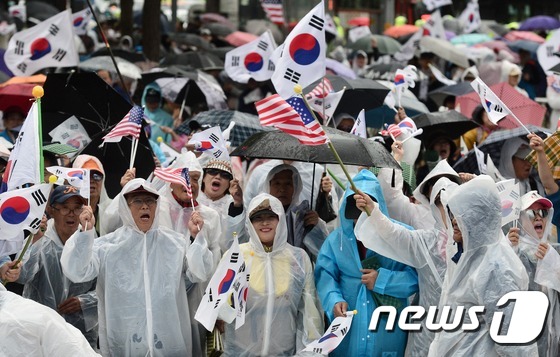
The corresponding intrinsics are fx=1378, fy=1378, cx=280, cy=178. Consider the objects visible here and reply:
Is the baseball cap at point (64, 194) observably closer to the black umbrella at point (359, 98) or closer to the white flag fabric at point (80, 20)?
the black umbrella at point (359, 98)

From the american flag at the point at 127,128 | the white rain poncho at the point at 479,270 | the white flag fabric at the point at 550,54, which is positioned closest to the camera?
the white rain poncho at the point at 479,270

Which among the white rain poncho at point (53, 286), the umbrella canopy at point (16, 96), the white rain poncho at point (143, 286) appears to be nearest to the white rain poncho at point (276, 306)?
the white rain poncho at point (143, 286)

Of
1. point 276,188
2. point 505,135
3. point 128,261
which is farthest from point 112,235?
point 505,135

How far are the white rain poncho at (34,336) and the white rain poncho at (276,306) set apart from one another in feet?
8.36

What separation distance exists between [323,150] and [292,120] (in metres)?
0.68

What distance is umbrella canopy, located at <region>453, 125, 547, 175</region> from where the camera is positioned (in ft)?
38.9

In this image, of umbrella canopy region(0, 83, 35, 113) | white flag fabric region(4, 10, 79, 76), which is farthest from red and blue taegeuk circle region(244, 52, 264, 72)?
umbrella canopy region(0, 83, 35, 113)

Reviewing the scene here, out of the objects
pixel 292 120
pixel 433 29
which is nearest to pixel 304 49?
pixel 292 120

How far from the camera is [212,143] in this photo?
11.0 m

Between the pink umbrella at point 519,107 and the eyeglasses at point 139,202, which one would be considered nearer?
the eyeglasses at point 139,202

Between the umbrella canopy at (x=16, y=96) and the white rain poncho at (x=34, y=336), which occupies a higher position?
the white rain poncho at (x=34, y=336)

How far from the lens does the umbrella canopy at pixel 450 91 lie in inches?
661

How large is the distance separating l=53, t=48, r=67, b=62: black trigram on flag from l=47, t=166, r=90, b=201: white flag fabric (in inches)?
238

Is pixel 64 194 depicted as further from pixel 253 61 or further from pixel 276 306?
pixel 253 61
